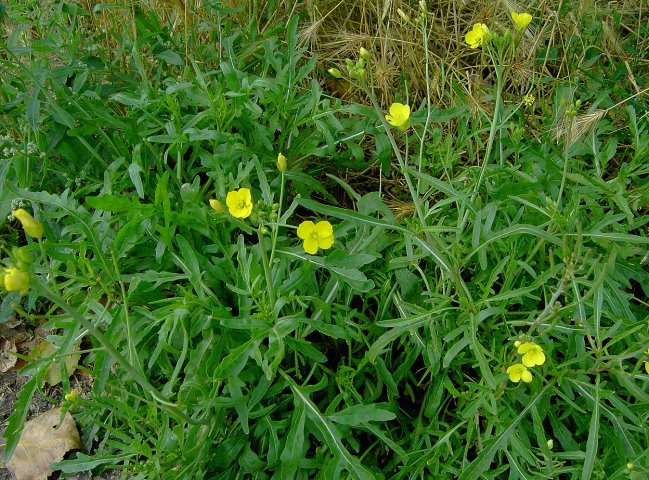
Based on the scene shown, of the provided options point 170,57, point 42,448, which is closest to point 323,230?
point 170,57

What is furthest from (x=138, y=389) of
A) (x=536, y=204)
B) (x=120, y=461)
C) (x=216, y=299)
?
(x=536, y=204)

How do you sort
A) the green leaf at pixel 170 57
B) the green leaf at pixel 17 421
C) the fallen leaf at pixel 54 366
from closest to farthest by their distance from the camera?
1. the green leaf at pixel 17 421
2. the fallen leaf at pixel 54 366
3. the green leaf at pixel 170 57

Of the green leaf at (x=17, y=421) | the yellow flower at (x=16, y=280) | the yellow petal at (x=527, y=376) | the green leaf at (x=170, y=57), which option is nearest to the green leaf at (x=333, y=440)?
the yellow petal at (x=527, y=376)

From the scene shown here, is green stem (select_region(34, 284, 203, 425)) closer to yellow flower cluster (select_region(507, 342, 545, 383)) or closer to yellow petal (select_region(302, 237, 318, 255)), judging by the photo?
yellow petal (select_region(302, 237, 318, 255))

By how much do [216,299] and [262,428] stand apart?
0.43 meters

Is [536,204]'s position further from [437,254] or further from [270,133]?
[270,133]

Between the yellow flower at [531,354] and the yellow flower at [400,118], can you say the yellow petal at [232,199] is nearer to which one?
the yellow flower at [400,118]

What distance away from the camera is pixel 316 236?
180cm

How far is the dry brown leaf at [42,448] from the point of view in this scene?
7.25 feet

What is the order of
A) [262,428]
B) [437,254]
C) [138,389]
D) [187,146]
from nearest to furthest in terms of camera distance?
[437,254] → [262,428] → [138,389] → [187,146]

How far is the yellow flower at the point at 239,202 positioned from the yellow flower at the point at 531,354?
0.84 m

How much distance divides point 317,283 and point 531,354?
30.6 inches

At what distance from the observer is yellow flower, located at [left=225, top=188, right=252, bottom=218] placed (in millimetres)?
1723

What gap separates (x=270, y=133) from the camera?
7.88 ft
